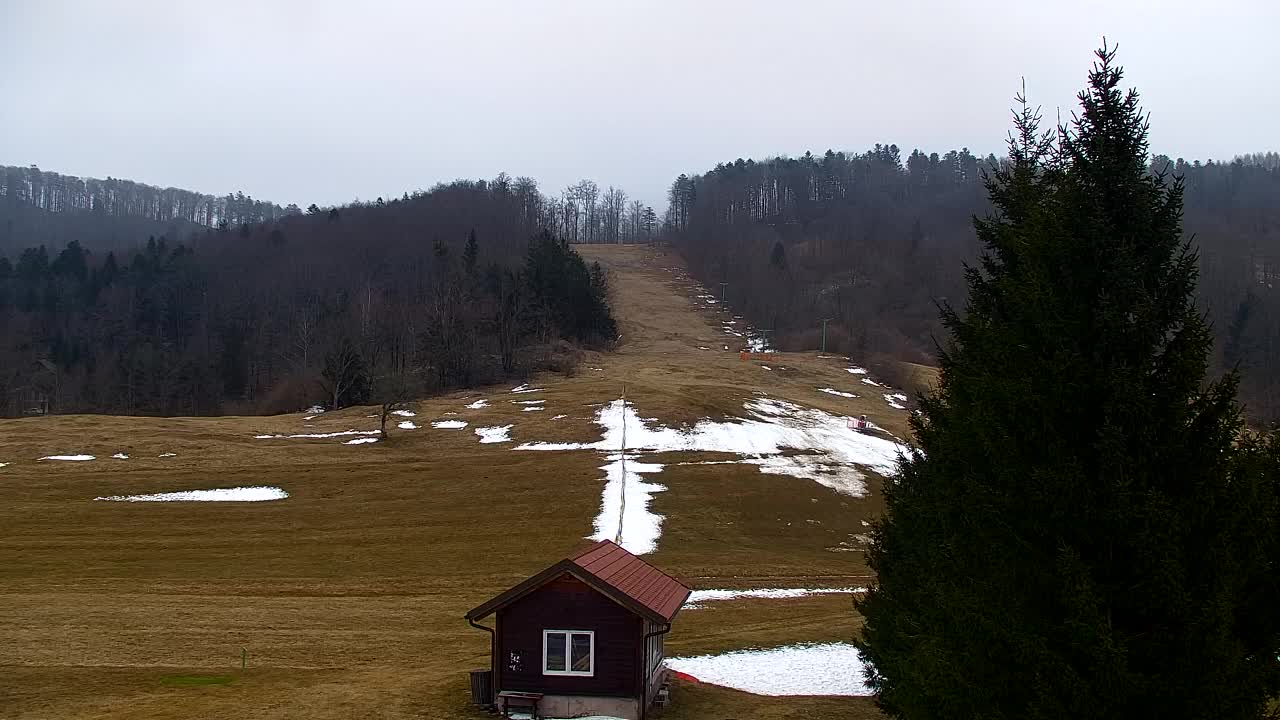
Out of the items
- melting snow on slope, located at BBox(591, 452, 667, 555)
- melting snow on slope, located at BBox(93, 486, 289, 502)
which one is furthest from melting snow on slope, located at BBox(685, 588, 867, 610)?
melting snow on slope, located at BBox(93, 486, 289, 502)

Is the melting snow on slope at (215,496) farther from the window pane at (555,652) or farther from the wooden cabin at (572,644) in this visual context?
the window pane at (555,652)

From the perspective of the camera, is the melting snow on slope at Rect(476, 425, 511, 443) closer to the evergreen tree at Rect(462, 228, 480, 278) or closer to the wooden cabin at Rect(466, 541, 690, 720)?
the wooden cabin at Rect(466, 541, 690, 720)

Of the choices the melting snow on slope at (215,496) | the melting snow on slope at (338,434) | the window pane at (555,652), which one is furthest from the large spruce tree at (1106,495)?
the melting snow on slope at (338,434)

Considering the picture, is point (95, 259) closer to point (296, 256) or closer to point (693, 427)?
point (296, 256)

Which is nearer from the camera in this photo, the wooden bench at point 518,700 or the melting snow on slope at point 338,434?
the wooden bench at point 518,700

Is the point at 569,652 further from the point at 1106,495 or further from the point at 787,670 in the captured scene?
the point at 1106,495

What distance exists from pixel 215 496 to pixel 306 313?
8055 cm

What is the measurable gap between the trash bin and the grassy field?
1.02 ft

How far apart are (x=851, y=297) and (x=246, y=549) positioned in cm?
11217

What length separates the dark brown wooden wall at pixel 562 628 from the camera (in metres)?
19.5

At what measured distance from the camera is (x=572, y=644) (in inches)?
777

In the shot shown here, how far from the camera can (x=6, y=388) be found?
299 ft

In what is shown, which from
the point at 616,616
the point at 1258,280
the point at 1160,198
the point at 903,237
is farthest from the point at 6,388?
the point at 1258,280

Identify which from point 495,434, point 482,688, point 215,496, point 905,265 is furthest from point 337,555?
point 905,265
